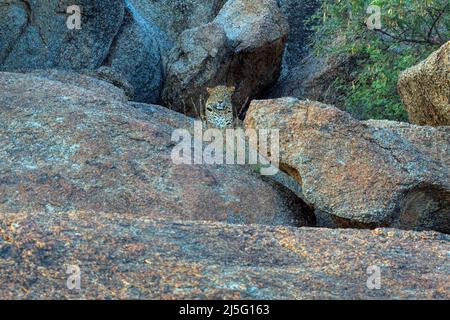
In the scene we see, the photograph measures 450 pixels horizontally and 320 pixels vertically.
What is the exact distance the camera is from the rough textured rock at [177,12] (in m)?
20.2

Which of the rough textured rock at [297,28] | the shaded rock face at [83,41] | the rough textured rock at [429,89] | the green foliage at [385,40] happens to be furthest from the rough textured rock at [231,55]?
the rough textured rock at [429,89]

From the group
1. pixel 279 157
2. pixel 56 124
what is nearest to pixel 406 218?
pixel 279 157

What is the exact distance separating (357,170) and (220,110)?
418cm

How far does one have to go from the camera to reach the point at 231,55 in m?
18.7

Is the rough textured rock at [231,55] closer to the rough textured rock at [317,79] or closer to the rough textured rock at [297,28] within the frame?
the rough textured rock at [317,79]

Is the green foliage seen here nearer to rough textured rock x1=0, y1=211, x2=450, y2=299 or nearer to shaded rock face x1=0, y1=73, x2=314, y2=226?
shaded rock face x1=0, y1=73, x2=314, y2=226

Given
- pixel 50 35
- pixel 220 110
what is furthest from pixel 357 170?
pixel 50 35

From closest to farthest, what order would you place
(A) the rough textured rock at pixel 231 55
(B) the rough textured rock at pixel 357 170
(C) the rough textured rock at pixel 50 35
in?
1. (B) the rough textured rock at pixel 357 170
2. (C) the rough textured rock at pixel 50 35
3. (A) the rough textured rock at pixel 231 55

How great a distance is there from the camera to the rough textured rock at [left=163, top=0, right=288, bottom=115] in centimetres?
1802

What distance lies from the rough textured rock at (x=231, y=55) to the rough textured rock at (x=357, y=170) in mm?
7907

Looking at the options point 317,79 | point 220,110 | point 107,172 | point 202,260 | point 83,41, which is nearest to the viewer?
point 202,260

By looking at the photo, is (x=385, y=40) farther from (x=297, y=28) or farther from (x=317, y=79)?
(x=297, y=28)

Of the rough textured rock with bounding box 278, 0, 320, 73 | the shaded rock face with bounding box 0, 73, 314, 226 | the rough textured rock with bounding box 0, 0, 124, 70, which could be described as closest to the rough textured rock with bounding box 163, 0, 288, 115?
the rough textured rock with bounding box 278, 0, 320, 73
